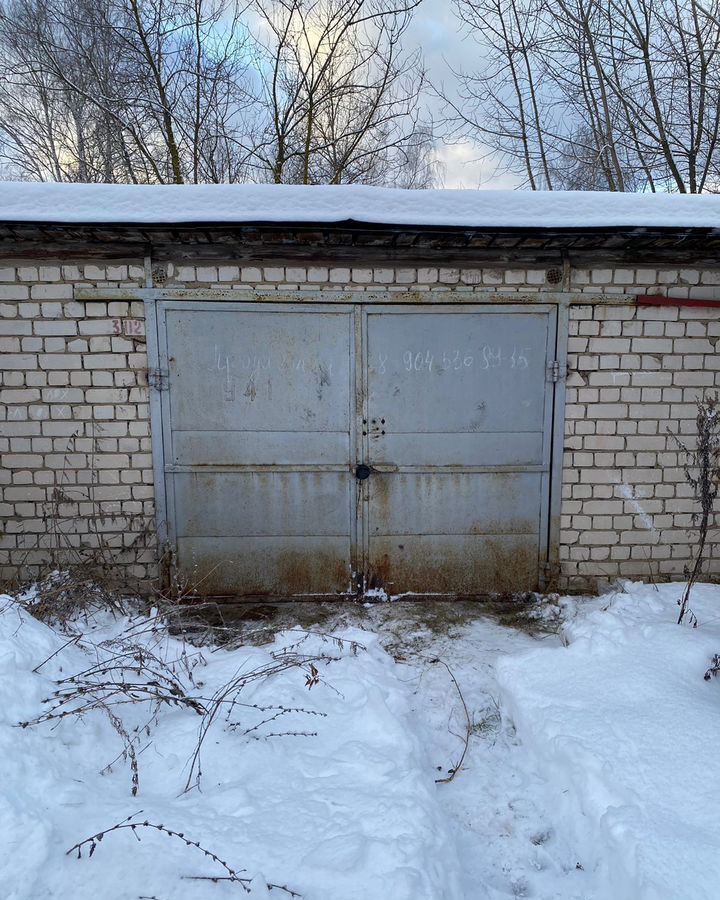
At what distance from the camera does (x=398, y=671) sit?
3314 millimetres

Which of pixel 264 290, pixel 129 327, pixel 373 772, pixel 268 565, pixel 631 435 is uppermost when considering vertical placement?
pixel 264 290

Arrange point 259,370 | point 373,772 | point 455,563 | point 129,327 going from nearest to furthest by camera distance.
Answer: point 373,772 → point 129,327 → point 259,370 → point 455,563

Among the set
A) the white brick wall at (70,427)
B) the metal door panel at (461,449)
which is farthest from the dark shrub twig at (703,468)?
the white brick wall at (70,427)

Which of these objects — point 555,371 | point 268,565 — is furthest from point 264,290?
point 555,371

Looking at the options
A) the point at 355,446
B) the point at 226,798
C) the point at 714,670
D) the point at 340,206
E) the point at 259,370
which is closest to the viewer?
the point at 226,798

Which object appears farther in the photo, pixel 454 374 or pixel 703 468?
pixel 454 374

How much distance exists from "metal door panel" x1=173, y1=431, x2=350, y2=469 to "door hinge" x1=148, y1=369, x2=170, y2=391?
35 cm

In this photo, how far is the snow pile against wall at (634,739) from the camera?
1.81 metres

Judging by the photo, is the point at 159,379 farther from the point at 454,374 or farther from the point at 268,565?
the point at 454,374

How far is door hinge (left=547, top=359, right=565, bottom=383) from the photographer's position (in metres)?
4.05

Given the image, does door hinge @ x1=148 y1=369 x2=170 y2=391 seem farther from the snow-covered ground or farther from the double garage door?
the snow-covered ground

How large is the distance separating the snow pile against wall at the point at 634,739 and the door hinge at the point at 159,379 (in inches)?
113

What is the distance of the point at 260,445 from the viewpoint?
4090 mm

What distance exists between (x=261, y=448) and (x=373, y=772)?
2371 millimetres
